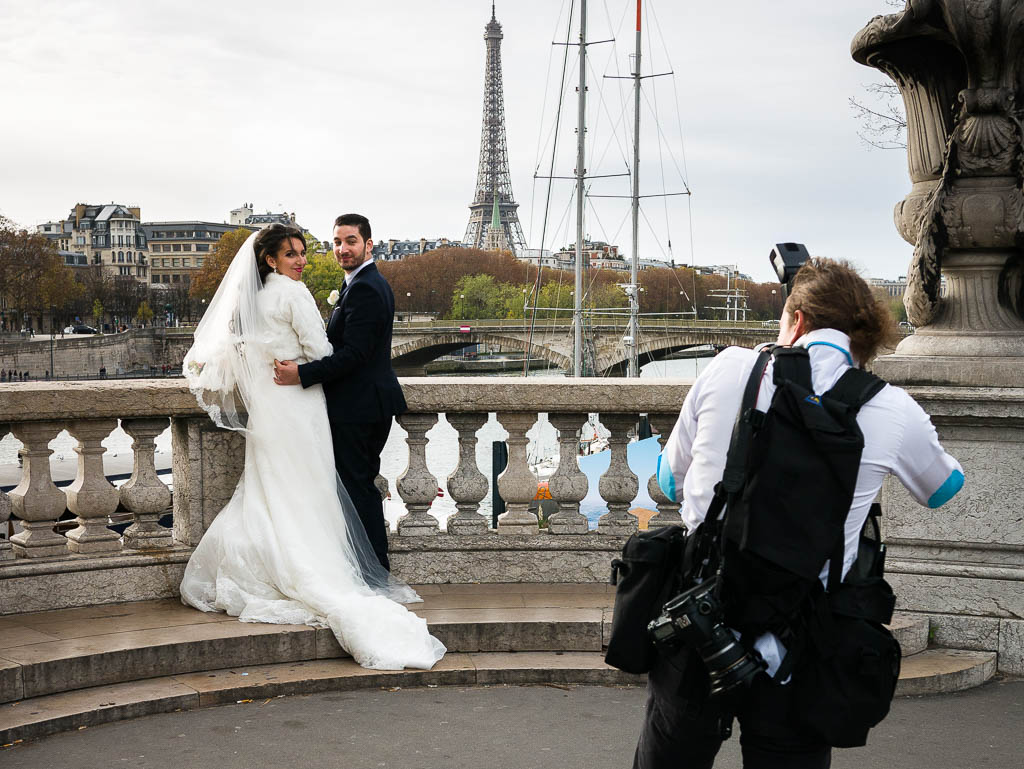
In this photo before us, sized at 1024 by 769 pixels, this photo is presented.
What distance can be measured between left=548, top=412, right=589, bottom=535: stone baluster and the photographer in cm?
294

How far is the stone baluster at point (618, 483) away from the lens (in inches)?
208

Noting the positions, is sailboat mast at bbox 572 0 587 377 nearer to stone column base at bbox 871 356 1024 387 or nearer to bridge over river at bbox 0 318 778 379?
bridge over river at bbox 0 318 778 379

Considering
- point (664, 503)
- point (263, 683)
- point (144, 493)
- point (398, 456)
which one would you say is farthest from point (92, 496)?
point (398, 456)

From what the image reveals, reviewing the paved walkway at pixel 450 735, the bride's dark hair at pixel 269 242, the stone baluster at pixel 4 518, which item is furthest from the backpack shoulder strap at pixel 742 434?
the stone baluster at pixel 4 518

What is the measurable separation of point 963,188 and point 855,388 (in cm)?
307

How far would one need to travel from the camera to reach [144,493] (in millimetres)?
5016

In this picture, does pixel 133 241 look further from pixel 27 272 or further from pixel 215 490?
pixel 215 490

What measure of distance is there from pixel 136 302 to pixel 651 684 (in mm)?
113697

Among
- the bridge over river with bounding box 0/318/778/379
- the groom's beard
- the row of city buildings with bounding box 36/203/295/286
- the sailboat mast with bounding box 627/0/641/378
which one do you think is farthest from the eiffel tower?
the groom's beard

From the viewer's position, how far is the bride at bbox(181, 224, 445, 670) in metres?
4.71

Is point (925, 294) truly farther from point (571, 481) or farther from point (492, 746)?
point (492, 746)

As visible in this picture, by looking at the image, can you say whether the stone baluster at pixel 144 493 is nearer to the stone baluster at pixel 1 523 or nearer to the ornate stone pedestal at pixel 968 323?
the stone baluster at pixel 1 523

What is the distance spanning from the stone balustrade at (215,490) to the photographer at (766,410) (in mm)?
2835

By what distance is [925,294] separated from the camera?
493 centimetres
